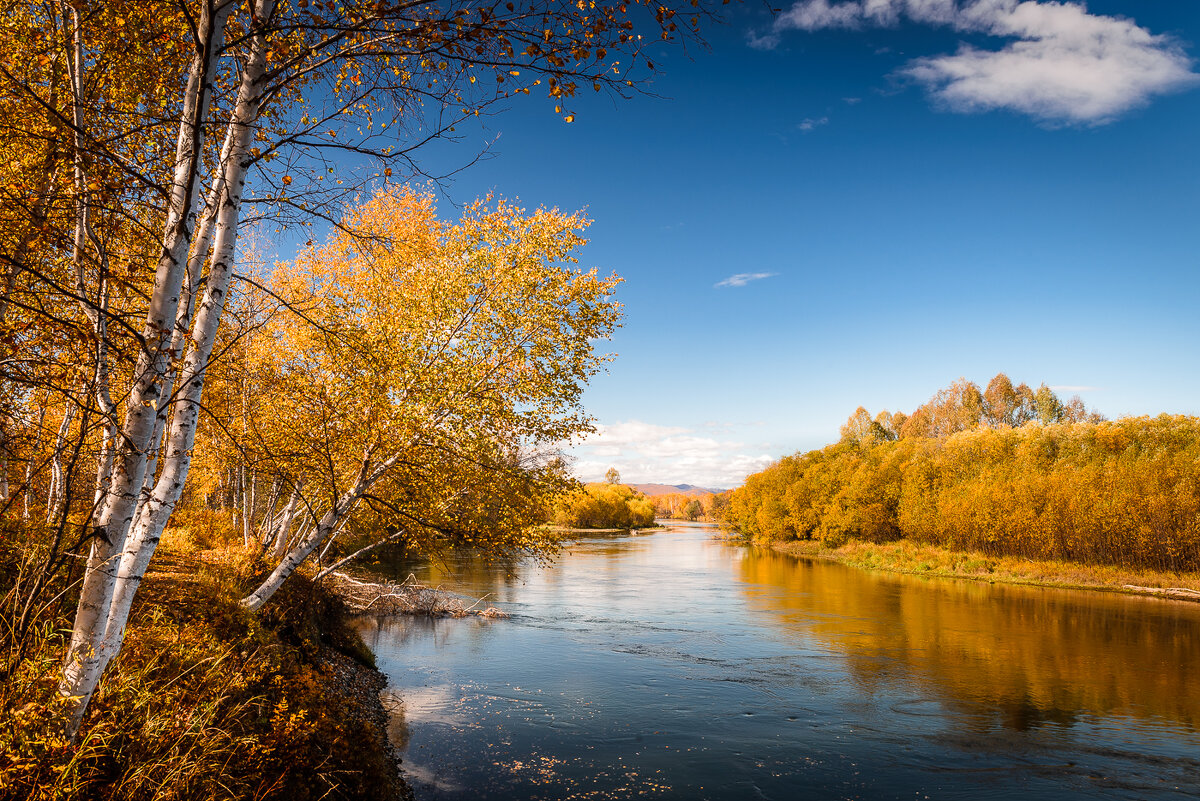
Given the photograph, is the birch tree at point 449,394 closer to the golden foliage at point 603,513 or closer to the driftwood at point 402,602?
the driftwood at point 402,602

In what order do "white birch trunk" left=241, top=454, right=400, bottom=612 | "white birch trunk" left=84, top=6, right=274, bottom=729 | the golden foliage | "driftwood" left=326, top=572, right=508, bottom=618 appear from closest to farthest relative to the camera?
"white birch trunk" left=84, top=6, right=274, bottom=729, "white birch trunk" left=241, top=454, right=400, bottom=612, "driftwood" left=326, top=572, right=508, bottom=618, the golden foliage

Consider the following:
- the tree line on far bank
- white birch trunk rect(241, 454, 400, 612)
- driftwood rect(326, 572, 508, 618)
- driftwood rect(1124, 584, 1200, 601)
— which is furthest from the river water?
the tree line on far bank

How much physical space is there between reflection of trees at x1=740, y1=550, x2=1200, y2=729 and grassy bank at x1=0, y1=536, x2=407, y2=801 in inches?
569

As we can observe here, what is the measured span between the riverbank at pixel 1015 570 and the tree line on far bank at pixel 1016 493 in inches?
56.8

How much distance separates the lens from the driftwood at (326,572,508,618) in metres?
23.3

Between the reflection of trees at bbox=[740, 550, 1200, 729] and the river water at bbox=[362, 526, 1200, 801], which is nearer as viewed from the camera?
the river water at bbox=[362, 526, 1200, 801]

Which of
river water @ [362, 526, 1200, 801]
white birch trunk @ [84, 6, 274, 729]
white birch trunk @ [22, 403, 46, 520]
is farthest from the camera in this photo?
river water @ [362, 526, 1200, 801]

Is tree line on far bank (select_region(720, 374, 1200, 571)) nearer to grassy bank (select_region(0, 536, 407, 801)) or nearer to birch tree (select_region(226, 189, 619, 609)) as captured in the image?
birch tree (select_region(226, 189, 619, 609))

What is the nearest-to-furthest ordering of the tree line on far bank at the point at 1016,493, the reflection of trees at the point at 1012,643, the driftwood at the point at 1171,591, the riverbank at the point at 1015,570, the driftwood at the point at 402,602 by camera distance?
the reflection of trees at the point at 1012,643 → the driftwood at the point at 402,602 → the driftwood at the point at 1171,591 → the riverbank at the point at 1015,570 → the tree line on far bank at the point at 1016,493

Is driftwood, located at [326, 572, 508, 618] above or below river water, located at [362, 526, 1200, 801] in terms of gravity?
above

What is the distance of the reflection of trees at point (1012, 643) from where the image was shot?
55.8 feet

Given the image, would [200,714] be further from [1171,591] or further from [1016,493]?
[1016,493]

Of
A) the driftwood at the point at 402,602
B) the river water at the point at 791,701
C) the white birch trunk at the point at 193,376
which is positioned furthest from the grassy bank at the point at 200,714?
the driftwood at the point at 402,602

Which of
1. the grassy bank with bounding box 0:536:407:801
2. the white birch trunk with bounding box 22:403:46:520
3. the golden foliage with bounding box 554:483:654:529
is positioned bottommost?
the golden foliage with bounding box 554:483:654:529
